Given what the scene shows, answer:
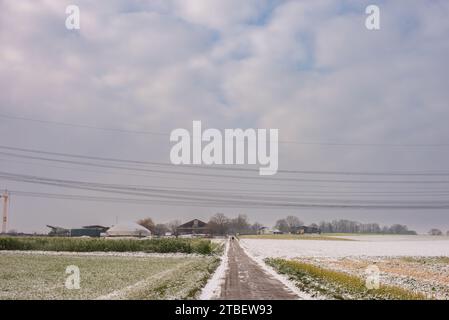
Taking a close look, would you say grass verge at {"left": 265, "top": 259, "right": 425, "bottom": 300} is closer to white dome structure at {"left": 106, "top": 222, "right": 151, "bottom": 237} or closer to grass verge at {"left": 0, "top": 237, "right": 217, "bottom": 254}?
grass verge at {"left": 0, "top": 237, "right": 217, "bottom": 254}

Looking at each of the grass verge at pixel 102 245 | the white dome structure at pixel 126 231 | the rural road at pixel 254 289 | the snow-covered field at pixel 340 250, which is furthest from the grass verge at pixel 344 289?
the white dome structure at pixel 126 231

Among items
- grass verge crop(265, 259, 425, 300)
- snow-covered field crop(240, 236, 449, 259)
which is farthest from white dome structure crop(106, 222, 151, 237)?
grass verge crop(265, 259, 425, 300)

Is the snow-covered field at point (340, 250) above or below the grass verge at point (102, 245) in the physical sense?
below

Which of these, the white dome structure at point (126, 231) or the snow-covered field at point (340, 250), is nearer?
the snow-covered field at point (340, 250)

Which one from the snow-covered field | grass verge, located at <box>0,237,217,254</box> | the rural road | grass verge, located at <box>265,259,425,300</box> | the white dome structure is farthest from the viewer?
the white dome structure

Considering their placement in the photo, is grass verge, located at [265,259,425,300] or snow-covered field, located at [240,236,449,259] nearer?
grass verge, located at [265,259,425,300]

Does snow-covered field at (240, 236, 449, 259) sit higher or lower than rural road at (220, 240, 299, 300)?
lower

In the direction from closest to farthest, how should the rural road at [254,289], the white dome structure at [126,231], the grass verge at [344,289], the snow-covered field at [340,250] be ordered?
the rural road at [254,289] < the grass verge at [344,289] < the snow-covered field at [340,250] < the white dome structure at [126,231]

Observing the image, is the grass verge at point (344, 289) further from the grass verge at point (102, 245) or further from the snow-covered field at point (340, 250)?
the grass verge at point (102, 245)
